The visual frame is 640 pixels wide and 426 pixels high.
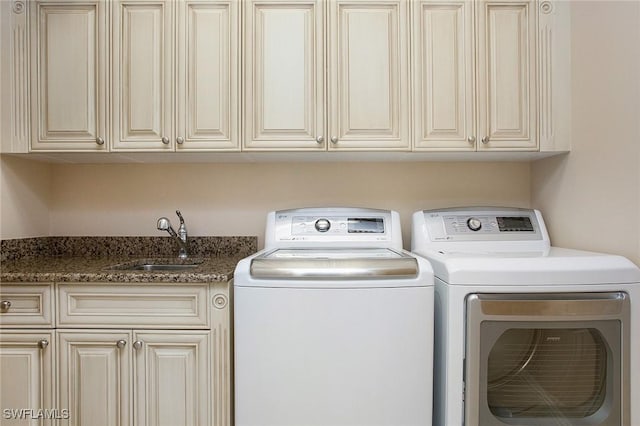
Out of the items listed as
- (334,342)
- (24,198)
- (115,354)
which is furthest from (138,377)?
(24,198)

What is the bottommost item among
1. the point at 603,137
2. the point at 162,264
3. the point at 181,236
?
the point at 162,264

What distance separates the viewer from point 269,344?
1.32 meters

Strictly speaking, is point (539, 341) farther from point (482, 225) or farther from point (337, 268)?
point (337, 268)

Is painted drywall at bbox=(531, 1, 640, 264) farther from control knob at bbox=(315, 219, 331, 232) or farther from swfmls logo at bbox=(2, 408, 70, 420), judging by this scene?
swfmls logo at bbox=(2, 408, 70, 420)

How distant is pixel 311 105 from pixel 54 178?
1.48 metres

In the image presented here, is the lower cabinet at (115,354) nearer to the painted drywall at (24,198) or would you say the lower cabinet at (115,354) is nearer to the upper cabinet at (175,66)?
the painted drywall at (24,198)

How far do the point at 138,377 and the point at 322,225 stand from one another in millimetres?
975

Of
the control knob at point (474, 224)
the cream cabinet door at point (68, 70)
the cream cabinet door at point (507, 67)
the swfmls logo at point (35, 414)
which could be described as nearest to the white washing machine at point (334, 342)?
the control knob at point (474, 224)

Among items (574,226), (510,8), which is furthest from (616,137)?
(510,8)

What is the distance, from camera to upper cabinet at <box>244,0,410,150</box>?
1.66 metres

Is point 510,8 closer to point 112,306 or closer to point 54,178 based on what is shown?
point 112,306

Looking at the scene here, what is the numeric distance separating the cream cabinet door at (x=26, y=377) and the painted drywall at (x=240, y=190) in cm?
72

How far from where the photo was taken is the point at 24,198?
1825 millimetres

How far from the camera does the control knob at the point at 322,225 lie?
180 centimetres
